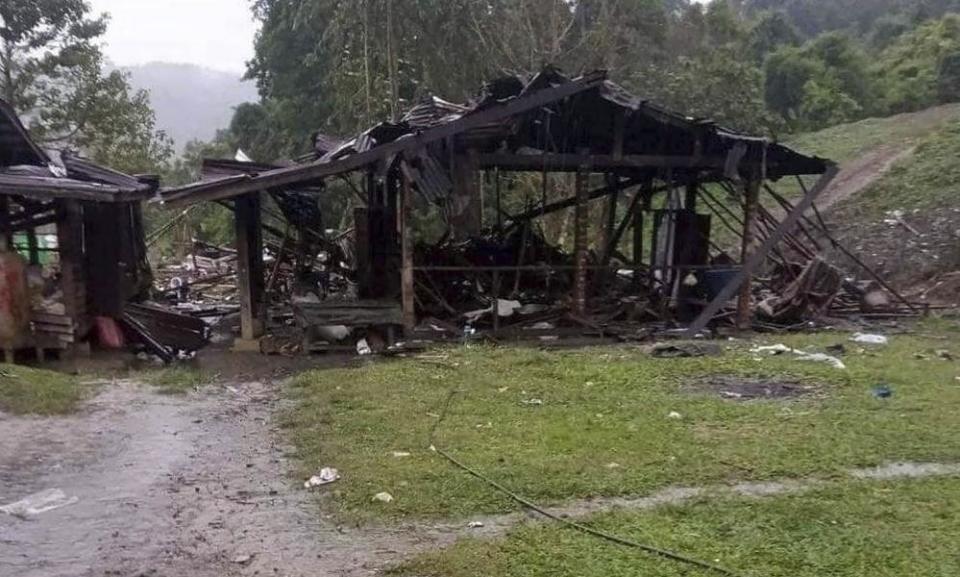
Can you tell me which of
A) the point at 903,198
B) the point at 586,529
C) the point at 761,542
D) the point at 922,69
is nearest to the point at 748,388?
the point at 761,542

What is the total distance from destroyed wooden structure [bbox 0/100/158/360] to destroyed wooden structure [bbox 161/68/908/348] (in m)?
1.48

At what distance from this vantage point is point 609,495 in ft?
18.3

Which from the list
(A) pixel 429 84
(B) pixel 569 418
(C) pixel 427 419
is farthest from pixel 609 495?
(A) pixel 429 84

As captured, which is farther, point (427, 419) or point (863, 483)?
point (427, 419)

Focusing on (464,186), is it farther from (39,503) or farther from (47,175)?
(39,503)

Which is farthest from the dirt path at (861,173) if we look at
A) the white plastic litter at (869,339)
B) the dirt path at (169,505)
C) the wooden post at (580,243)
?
the dirt path at (169,505)

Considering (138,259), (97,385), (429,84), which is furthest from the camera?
(429,84)

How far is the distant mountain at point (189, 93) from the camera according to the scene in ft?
422

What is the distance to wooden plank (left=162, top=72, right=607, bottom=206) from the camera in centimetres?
1020

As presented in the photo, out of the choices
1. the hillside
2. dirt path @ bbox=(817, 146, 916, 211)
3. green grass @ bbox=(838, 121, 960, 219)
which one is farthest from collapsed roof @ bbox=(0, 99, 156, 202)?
dirt path @ bbox=(817, 146, 916, 211)

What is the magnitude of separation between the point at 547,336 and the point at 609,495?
251 inches

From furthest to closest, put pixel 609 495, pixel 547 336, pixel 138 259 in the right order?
1. pixel 138 259
2. pixel 547 336
3. pixel 609 495

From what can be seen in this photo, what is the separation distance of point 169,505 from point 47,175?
25.3ft

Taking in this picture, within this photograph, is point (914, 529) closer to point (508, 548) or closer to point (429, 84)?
point (508, 548)
